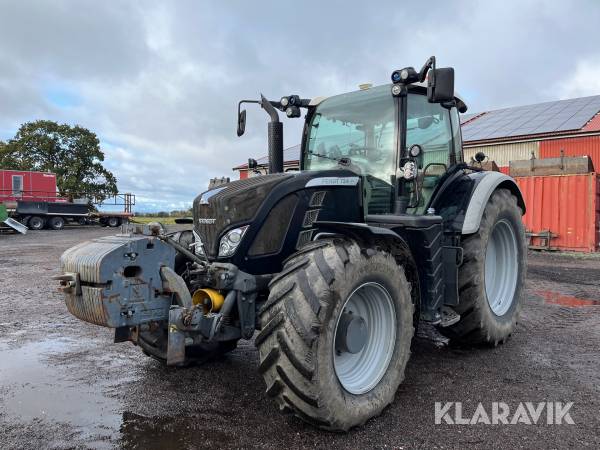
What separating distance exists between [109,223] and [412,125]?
2801 cm

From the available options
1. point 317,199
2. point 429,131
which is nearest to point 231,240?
point 317,199

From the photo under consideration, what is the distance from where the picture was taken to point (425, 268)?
12.7 feet

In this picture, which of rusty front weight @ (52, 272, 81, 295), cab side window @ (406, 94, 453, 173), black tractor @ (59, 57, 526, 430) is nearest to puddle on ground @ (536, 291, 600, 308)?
black tractor @ (59, 57, 526, 430)

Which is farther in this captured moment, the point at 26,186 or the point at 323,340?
the point at 26,186

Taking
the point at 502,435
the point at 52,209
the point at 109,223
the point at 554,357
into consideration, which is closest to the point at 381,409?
the point at 502,435

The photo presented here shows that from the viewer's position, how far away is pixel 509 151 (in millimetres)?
20203

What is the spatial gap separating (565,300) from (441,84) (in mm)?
5106

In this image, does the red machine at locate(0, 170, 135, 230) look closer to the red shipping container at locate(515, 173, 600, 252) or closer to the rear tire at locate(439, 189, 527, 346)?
the red shipping container at locate(515, 173, 600, 252)

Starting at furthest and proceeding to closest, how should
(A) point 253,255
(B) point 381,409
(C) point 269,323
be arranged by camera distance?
(A) point 253,255
(B) point 381,409
(C) point 269,323

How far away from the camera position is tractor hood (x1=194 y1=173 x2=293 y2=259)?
131 inches

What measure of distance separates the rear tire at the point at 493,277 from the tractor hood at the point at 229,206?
1952 mm

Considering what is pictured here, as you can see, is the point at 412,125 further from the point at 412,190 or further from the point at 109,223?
the point at 109,223

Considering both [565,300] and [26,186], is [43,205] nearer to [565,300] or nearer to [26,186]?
[26,186]

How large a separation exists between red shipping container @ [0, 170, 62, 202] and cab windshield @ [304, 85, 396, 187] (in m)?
26.7
